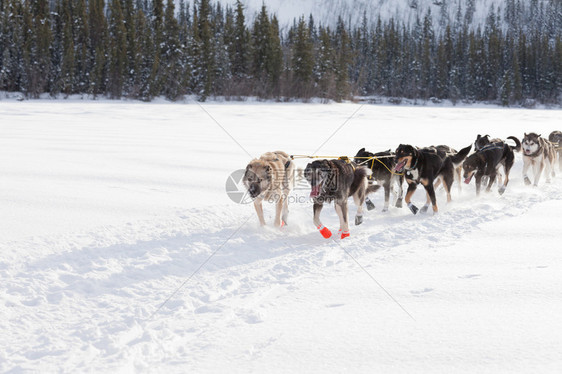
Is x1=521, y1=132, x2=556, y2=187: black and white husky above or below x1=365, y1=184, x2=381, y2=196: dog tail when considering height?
above

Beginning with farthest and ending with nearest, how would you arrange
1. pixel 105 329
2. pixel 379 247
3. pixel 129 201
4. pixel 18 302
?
pixel 129 201 → pixel 379 247 → pixel 18 302 → pixel 105 329

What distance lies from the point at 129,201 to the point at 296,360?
3.92 meters

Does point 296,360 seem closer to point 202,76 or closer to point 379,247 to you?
point 379,247

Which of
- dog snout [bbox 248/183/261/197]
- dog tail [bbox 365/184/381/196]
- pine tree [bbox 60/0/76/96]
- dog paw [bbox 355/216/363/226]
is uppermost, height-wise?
pine tree [bbox 60/0/76/96]

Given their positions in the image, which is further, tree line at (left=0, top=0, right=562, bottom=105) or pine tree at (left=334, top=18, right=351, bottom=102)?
pine tree at (left=334, top=18, right=351, bottom=102)

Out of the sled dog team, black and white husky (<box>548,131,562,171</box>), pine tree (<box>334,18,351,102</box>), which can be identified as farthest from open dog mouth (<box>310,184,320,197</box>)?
pine tree (<box>334,18,351,102</box>)

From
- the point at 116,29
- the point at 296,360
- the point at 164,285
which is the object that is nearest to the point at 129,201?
the point at 164,285

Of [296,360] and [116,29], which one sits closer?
[296,360]

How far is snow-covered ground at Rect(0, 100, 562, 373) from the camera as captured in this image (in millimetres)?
2350

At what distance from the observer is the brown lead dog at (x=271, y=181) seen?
4637 mm

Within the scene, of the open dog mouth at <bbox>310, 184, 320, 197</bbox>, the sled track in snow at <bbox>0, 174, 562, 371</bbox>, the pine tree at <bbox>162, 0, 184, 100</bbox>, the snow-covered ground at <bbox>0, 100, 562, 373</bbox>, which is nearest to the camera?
the snow-covered ground at <bbox>0, 100, 562, 373</bbox>

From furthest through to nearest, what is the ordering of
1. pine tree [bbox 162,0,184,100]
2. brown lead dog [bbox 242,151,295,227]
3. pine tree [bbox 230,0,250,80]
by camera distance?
pine tree [bbox 230,0,250,80] < pine tree [bbox 162,0,184,100] < brown lead dog [bbox 242,151,295,227]

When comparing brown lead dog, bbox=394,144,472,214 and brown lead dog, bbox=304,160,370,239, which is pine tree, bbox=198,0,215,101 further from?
brown lead dog, bbox=304,160,370,239

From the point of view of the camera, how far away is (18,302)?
2914mm
